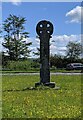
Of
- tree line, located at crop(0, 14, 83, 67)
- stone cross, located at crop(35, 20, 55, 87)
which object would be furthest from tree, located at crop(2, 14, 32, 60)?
stone cross, located at crop(35, 20, 55, 87)

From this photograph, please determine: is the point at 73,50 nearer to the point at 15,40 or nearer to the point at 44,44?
the point at 15,40

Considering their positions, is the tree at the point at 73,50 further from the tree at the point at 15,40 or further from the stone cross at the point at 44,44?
the stone cross at the point at 44,44

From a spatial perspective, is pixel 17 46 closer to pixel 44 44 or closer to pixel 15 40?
pixel 15 40

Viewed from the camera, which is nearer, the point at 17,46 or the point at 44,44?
the point at 44,44

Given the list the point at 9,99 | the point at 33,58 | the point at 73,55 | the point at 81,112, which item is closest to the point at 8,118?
the point at 81,112

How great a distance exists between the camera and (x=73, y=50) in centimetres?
7444

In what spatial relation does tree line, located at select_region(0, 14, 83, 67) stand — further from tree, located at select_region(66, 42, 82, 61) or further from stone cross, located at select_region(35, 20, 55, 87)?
stone cross, located at select_region(35, 20, 55, 87)

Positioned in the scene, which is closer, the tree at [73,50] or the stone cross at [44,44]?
the stone cross at [44,44]

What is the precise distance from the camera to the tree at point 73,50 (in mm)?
73312

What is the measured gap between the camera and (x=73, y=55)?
242 ft

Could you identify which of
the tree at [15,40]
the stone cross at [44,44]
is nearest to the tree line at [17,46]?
the tree at [15,40]

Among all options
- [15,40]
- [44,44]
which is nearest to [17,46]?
[15,40]

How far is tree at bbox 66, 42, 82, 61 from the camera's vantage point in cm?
7331

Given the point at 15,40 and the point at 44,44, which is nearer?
the point at 44,44
